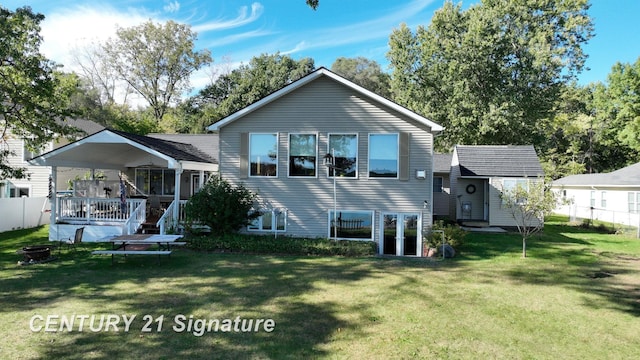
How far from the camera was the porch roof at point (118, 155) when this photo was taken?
12.5 m

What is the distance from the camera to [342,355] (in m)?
4.73

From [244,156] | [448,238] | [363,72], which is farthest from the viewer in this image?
[363,72]

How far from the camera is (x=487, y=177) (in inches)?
743

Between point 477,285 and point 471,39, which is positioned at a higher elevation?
point 471,39

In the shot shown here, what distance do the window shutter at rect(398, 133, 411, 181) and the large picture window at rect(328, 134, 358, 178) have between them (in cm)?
161

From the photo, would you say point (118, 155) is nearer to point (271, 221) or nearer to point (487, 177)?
point (271, 221)

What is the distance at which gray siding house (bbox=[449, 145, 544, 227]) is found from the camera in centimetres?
1867

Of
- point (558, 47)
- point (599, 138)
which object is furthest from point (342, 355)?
point (599, 138)

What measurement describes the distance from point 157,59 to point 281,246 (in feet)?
116

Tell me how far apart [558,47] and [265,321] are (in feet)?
100

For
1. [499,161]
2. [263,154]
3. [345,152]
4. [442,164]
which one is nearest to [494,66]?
[442,164]

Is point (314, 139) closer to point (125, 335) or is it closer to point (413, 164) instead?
point (413, 164)

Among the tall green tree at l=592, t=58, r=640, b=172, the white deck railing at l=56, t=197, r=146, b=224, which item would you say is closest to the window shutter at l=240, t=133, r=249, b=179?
the white deck railing at l=56, t=197, r=146, b=224

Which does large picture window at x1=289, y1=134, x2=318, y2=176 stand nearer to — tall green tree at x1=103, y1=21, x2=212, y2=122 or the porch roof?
the porch roof
